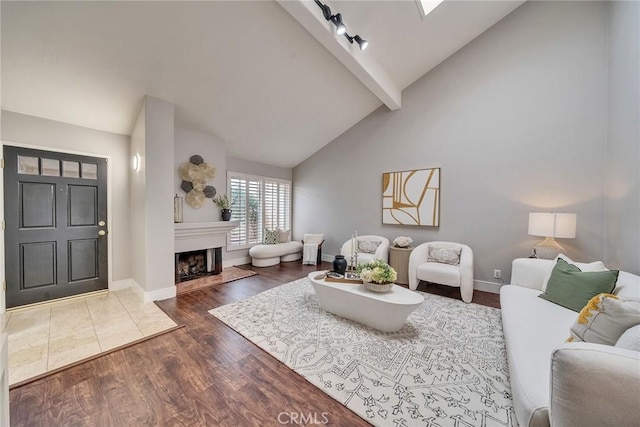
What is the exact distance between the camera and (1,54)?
213 centimetres

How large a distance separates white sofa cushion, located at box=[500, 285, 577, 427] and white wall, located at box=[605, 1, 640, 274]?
1029mm

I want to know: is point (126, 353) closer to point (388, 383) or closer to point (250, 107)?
point (388, 383)

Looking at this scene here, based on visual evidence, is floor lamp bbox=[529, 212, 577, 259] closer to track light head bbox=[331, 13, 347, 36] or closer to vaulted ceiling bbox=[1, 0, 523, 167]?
vaulted ceiling bbox=[1, 0, 523, 167]

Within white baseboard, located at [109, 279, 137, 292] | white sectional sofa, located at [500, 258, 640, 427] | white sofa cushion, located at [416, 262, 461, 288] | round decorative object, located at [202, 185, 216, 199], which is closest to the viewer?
white sectional sofa, located at [500, 258, 640, 427]

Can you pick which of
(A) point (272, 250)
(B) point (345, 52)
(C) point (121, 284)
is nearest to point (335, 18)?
(B) point (345, 52)

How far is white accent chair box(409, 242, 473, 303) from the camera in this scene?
3125 mm

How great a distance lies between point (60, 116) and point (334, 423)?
4656mm

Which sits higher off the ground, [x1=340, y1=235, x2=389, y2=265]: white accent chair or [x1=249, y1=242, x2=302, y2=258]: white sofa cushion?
[x1=340, y1=235, x2=389, y2=265]: white accent chair

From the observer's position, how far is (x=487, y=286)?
11.8ft

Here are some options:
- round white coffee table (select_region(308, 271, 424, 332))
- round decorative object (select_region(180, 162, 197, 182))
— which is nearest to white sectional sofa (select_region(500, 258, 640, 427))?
round white coffee table (select_region(308, 271, 424, 332))

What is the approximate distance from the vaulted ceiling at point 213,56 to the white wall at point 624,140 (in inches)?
58.1

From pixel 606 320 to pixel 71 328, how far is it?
444 cm

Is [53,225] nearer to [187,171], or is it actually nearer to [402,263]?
[187,171]

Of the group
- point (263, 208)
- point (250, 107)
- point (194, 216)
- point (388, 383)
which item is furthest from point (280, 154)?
point (388, 383)
